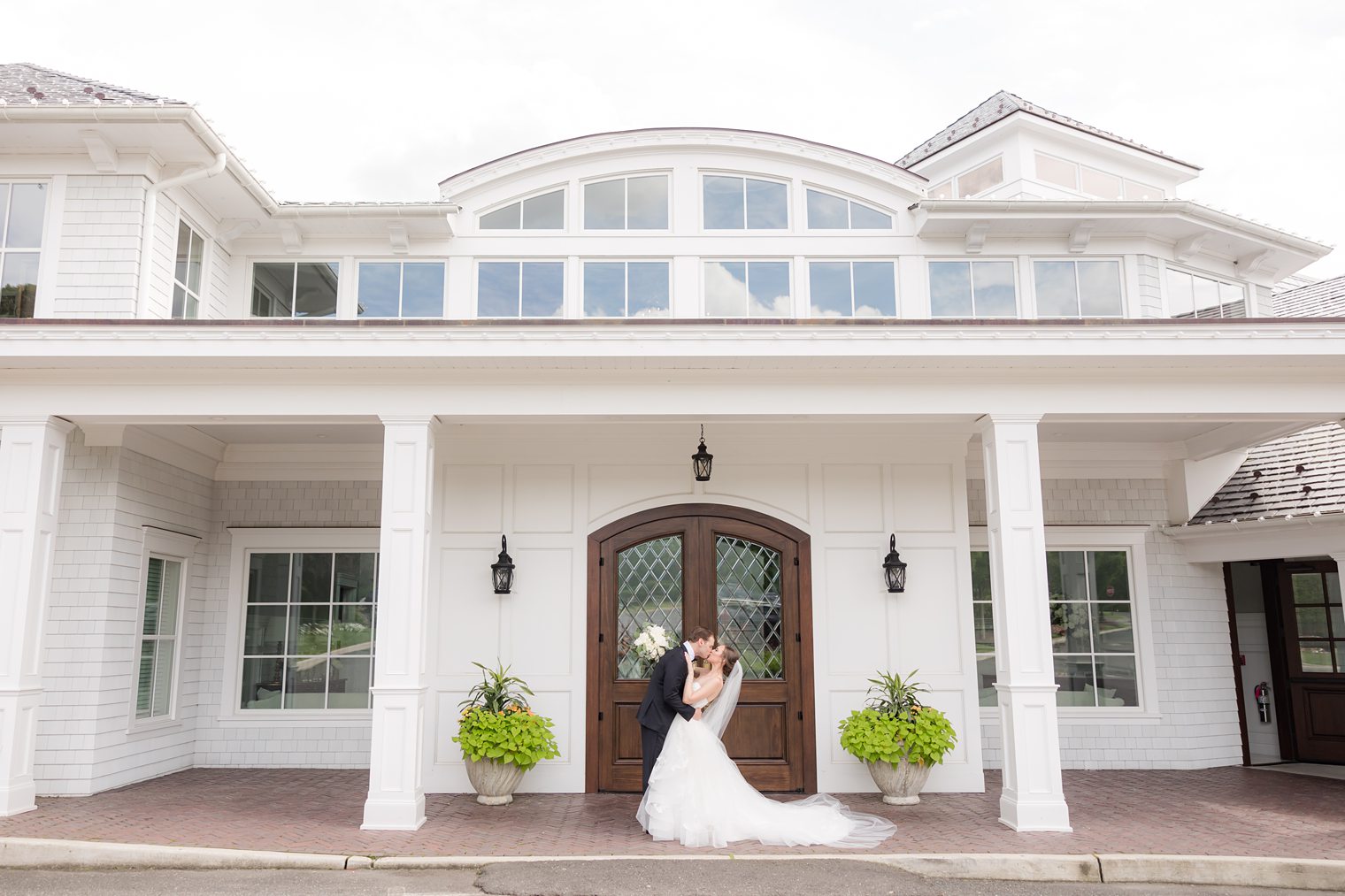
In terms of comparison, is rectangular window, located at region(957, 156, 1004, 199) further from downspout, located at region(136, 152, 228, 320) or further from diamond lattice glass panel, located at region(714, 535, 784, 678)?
downspout, located at region(136, 152, 228, 320)

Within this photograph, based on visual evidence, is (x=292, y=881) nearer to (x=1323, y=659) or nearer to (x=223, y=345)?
(x=223, y=345)

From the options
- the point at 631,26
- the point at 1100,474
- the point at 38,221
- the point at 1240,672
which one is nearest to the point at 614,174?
the point at 38,221

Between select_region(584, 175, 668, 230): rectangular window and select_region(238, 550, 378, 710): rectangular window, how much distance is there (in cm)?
471

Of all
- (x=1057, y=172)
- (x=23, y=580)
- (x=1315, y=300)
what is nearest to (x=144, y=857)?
(x=23, y=580)

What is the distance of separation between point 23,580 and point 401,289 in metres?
4.99

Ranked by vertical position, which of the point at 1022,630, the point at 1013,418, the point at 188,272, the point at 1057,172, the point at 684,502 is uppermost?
the point at 1057,172

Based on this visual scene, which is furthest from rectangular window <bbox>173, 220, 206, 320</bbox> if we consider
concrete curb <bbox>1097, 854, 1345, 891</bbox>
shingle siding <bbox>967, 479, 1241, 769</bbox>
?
concrete curb <bbox>1097, 854, 1345, 891</bbox>

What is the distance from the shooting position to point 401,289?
10.7 metres

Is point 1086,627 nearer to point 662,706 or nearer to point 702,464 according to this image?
point 702,464

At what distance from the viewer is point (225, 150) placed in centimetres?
870

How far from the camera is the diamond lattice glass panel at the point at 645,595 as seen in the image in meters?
8.60

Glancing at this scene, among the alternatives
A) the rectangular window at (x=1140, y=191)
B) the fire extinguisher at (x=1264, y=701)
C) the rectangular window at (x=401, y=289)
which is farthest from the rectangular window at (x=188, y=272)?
the fire extinguisher at (x=1264, y=701)

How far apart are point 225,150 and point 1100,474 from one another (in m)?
9.75

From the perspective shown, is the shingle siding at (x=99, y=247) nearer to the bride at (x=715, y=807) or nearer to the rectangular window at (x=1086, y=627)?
the bride at (x=715, y=807)
